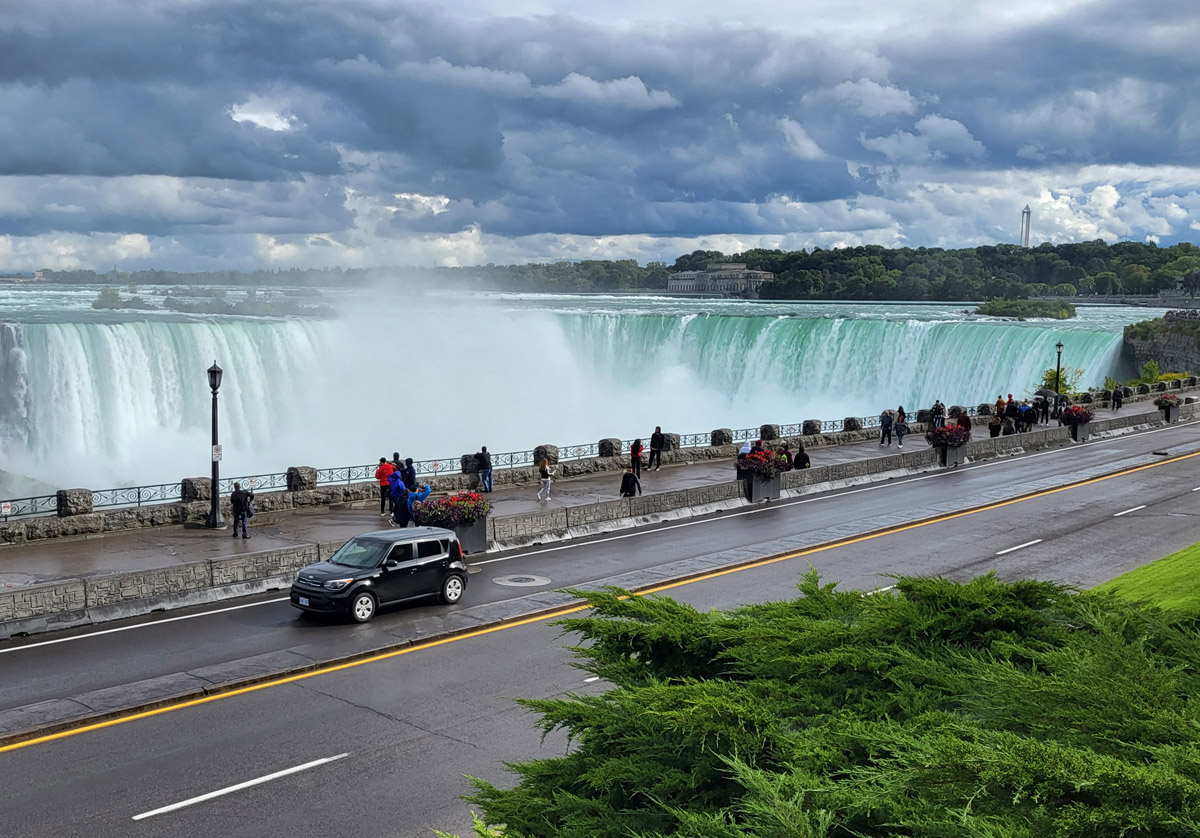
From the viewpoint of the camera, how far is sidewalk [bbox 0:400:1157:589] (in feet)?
68.5

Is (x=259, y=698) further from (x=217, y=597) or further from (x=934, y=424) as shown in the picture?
(x=934, y=424)

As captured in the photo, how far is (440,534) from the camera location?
1911 cm

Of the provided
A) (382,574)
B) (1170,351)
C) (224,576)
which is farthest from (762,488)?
(1170,351)

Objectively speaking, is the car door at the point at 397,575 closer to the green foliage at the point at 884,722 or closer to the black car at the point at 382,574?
the black car at the point at 382,574

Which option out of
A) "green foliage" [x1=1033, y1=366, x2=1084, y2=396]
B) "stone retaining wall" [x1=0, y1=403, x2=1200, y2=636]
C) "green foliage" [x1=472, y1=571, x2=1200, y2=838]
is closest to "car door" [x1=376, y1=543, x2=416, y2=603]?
"stone retaining wall" [x1=0, y1=403, x2=1200, y2=636]

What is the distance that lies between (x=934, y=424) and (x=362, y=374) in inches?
1400

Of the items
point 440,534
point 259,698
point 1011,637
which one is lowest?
point 259,698

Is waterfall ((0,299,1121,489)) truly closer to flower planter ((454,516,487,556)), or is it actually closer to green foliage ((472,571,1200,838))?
flower planter ((454,516,487,556))

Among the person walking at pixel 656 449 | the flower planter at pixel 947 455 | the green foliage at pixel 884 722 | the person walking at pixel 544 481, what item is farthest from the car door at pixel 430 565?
the flower planter at pixel 947 455

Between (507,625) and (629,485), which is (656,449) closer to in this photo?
(629,485)

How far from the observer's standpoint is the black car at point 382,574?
1759 centimetres

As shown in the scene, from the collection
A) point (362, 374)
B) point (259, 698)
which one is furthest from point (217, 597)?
point (362, 374)

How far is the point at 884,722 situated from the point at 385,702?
31.0ft

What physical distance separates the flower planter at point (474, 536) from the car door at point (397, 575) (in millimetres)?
4243
